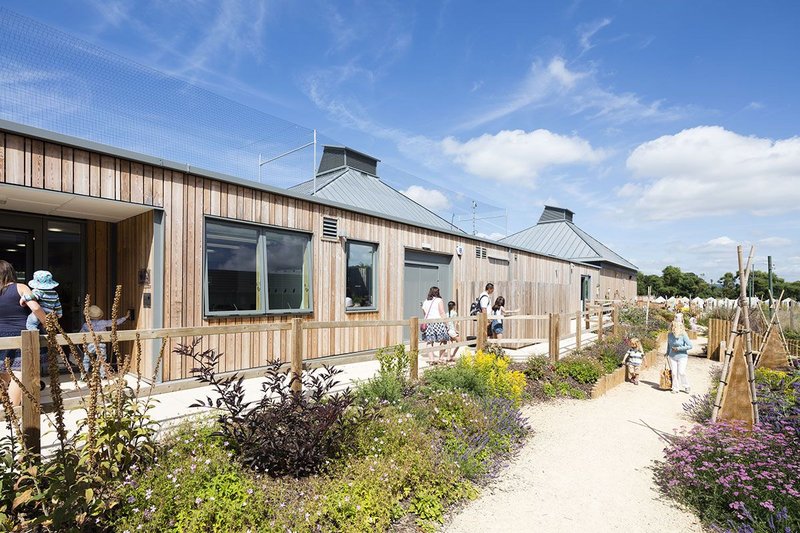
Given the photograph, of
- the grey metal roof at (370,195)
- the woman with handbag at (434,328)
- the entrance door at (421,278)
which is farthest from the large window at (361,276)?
the grey metal roof at (370,195)

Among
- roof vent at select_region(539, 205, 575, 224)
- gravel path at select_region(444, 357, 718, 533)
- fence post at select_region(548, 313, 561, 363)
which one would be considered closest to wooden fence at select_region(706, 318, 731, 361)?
fence post at select_region(548, 313, 561, 363)

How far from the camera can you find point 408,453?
4.04 meters

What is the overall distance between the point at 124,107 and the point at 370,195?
11.4 metres

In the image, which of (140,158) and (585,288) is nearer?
(140,158)

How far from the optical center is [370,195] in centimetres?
1733

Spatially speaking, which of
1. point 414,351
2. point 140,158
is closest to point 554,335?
point 414,351

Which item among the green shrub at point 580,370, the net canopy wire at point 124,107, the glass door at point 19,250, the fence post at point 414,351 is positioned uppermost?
the net canopy wire at point 124,107

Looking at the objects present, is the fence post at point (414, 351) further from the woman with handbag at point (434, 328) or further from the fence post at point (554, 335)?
the fence post at point (554, 335)

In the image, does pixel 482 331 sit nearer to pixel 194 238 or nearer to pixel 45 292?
pixel 194 238

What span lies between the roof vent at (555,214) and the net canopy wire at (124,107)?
2961 centimetres

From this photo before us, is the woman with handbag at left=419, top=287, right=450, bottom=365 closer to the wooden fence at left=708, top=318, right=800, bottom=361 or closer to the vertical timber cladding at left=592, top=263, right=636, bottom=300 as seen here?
the wooden fence at left=708, top=318, right=800, bottom=361

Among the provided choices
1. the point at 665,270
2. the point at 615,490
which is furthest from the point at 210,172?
the point at 665,270

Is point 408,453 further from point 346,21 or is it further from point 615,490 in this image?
point 346,21

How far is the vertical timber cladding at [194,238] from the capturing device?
16.6ft
